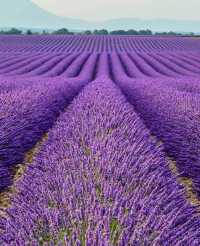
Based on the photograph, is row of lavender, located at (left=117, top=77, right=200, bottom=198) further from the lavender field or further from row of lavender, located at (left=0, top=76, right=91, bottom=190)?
row of lavender, located at (left=0, top=76, right=91, bottom=190)

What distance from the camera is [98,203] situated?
7.82 ft

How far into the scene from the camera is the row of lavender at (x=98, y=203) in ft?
6.84

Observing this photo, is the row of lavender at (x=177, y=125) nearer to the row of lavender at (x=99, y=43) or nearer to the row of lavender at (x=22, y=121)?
the row of lavender at (x=22, y=121)

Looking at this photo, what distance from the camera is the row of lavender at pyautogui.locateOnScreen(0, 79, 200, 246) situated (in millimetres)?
2086

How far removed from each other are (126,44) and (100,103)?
41.2 m

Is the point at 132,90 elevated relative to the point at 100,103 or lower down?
lower down

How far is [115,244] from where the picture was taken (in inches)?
77.6

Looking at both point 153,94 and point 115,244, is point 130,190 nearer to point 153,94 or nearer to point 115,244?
point 115,244

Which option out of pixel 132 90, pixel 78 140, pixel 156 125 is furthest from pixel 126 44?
pixel 78 140

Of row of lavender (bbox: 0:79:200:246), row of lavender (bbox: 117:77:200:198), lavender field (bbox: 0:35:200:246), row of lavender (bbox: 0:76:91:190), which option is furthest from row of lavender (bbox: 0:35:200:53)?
row of lavender (bbox: 0:79:200:246)

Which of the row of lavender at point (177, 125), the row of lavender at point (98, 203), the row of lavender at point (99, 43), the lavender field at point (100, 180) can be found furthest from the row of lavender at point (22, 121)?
the row of lavender at point (99, 43)

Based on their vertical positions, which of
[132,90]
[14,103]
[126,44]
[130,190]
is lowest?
[126,44]

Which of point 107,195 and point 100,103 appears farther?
point 100,103

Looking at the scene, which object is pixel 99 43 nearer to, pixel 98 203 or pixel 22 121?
pixel 22 121
